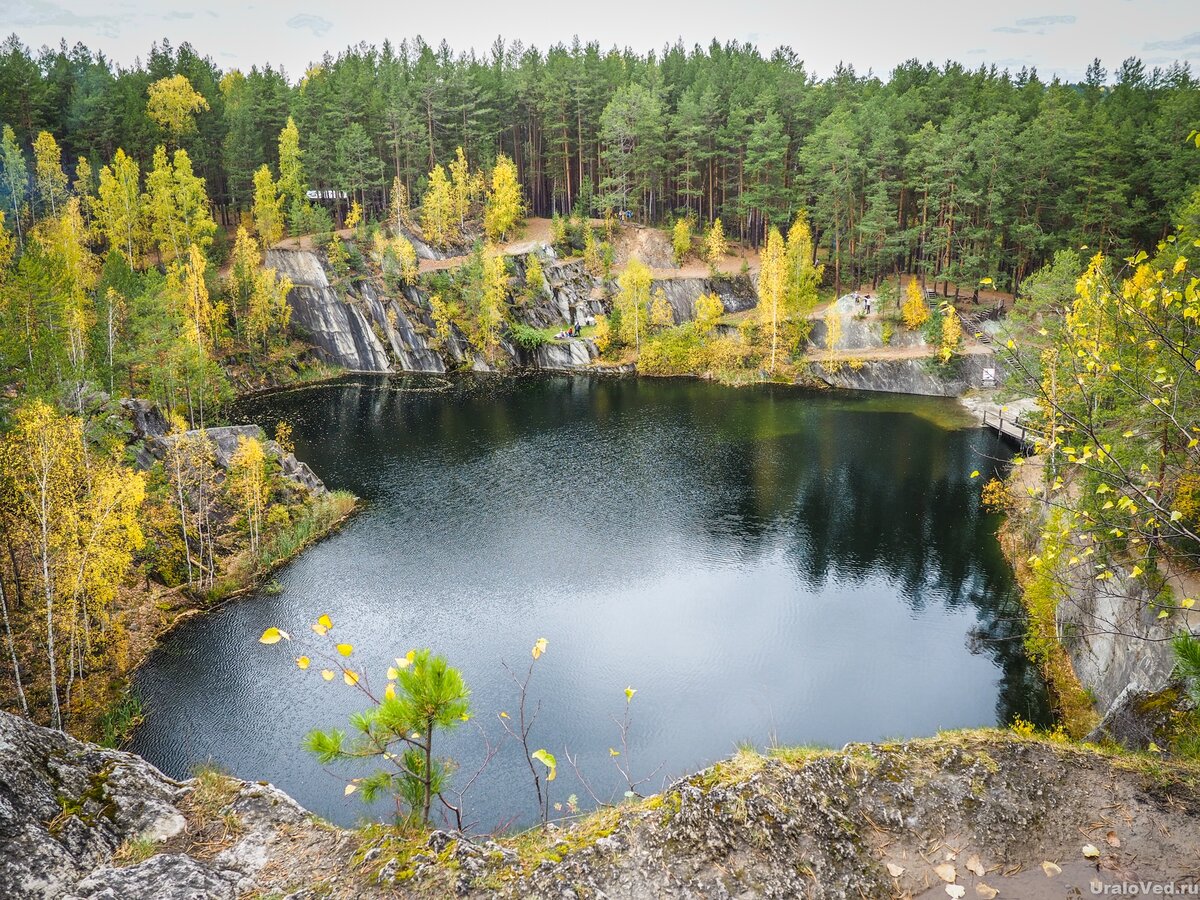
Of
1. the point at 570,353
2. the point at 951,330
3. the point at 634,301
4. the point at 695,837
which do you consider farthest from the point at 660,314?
the point at 695,837

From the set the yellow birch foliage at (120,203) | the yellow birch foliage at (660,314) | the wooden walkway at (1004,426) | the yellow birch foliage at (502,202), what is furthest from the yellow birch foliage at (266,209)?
the wooden walkway at (1004,426)

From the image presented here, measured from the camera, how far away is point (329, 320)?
68.2 metres

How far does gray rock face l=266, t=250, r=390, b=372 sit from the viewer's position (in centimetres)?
6788

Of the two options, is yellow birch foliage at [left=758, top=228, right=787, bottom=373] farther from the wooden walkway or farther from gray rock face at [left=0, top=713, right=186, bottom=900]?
gray rock face at [left=0, top=713, right=186, bottom=900]

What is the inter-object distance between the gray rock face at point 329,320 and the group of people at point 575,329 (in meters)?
16.4

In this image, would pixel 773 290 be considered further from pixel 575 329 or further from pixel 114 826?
pixel 114 826

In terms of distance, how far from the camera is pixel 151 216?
69938 mm

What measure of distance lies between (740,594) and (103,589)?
67.7ft

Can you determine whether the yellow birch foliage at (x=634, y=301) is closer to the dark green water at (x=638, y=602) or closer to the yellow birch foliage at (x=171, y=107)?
the dark green water at (x=638, y=602)

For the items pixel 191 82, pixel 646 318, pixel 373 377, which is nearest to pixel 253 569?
pixel 373 377

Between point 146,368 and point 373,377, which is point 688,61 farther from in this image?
point 146,368

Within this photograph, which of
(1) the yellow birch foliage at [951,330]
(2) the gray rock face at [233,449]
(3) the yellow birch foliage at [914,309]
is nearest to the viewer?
(2) the gray rock face at [233,449]

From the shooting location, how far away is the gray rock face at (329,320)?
67875 millimetres

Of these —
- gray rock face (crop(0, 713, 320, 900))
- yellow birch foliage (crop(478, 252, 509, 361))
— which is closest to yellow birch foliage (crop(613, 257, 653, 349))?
yellow birch foliage (crop(478, 252, 509, 361))
